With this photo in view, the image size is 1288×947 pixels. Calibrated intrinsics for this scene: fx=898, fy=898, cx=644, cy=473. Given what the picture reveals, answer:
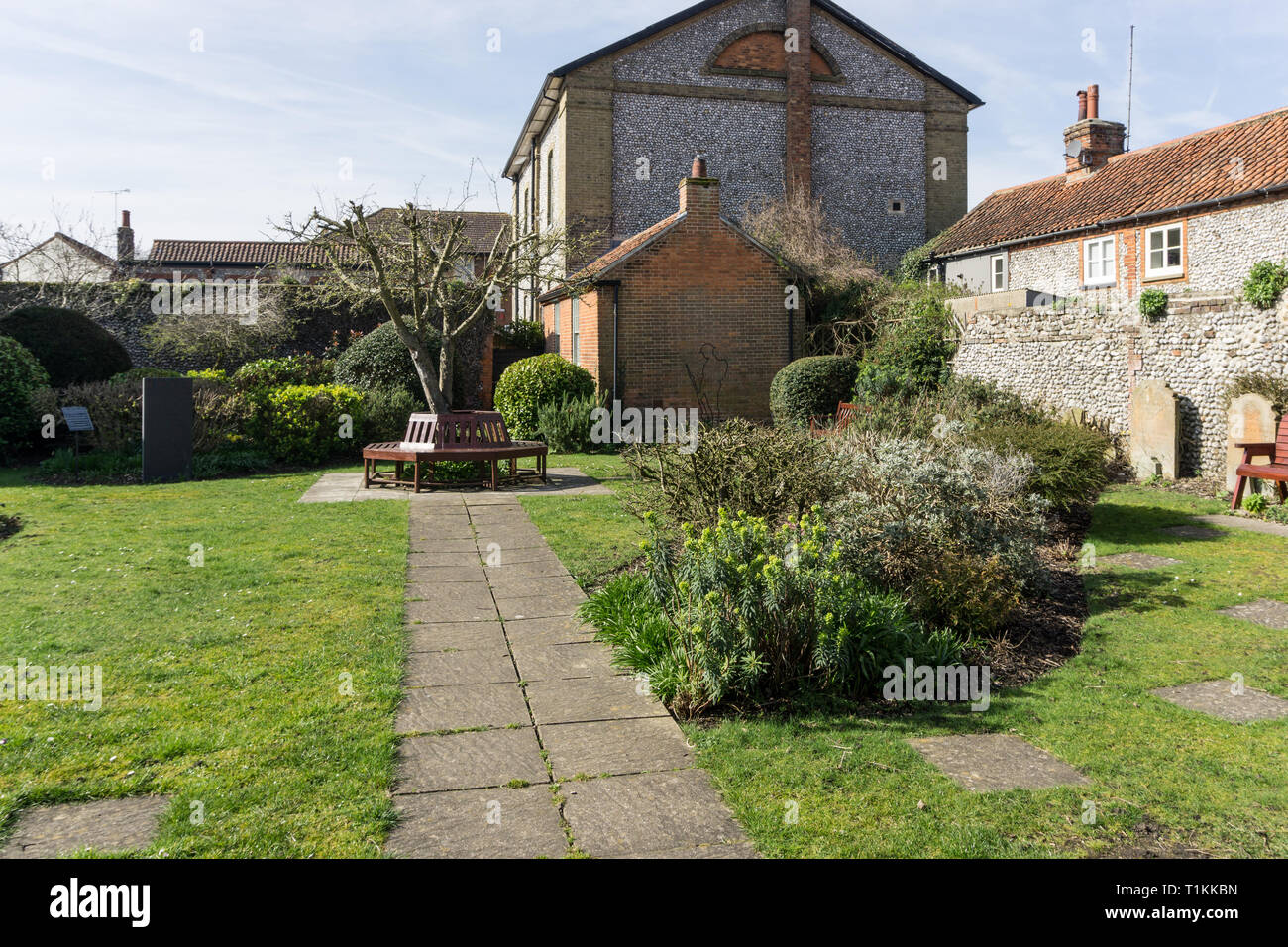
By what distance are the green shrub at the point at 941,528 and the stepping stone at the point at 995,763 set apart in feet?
5.31

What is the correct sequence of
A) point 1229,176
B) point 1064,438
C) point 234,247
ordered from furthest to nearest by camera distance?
point 234,247, point 1229,176, point 1064,438

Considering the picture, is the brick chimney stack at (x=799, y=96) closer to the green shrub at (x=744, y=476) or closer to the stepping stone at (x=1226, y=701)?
the green shrub at (x=744, y=476)

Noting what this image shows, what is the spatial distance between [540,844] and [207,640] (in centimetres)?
330

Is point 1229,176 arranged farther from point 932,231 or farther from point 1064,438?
point 1064,438

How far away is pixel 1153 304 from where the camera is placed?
13562mm

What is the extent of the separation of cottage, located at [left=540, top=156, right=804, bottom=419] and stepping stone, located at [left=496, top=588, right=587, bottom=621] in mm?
12230

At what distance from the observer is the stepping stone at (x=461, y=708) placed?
435 centimetres

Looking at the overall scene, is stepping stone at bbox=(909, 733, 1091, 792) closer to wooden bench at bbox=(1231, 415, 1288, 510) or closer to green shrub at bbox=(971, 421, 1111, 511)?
green shrub at bbox=(971, 421, 1111, 511)

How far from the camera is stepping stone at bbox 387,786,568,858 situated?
125 inches

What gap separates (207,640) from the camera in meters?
5.53

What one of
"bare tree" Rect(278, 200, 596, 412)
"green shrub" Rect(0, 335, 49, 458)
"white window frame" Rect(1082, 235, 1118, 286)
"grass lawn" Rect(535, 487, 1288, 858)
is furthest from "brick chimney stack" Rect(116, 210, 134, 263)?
"grass lawn" Rect(535, 487, 1288, 858)

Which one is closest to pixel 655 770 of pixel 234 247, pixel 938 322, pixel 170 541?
pixel 170 541

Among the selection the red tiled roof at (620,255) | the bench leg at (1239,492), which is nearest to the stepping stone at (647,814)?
the bench leg at (1239,492)
